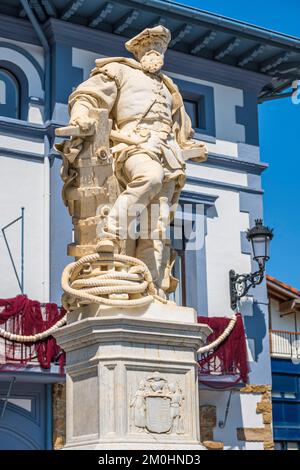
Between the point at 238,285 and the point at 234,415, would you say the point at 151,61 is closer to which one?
the point at 238,285

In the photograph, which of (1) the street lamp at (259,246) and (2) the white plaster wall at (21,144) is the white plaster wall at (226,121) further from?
(2) the white plaster wall at (21,144)

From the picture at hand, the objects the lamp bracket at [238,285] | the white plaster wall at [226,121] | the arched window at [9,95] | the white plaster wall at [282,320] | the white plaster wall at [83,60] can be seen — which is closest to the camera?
the arched window at [9,95]

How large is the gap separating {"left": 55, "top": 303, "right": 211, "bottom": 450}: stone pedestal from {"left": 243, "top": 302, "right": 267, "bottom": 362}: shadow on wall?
8887mm

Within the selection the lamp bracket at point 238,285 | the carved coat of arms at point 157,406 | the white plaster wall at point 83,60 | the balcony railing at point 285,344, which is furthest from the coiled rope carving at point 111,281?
the balcony railing at point 285,344

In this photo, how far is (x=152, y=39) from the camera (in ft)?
32.8

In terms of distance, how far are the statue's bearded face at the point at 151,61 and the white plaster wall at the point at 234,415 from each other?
811 centimetres

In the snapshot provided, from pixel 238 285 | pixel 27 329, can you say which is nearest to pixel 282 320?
pixel 238 285

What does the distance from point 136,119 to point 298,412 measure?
11.0 meters

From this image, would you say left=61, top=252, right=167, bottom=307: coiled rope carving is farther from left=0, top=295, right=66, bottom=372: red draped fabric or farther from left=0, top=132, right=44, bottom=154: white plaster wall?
left=0, top=132, right=44, bottom=154: white plaster wall

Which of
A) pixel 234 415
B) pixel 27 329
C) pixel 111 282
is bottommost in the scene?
pixel 234 415

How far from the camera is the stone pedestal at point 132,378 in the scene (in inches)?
330

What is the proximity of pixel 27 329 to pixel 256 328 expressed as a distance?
Result: 4.77 metres

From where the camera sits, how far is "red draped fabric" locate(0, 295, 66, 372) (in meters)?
14.7

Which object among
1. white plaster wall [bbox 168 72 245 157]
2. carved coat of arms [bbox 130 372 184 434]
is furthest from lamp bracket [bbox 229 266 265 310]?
carved coat of arms [bbox 130 372 184 434]
